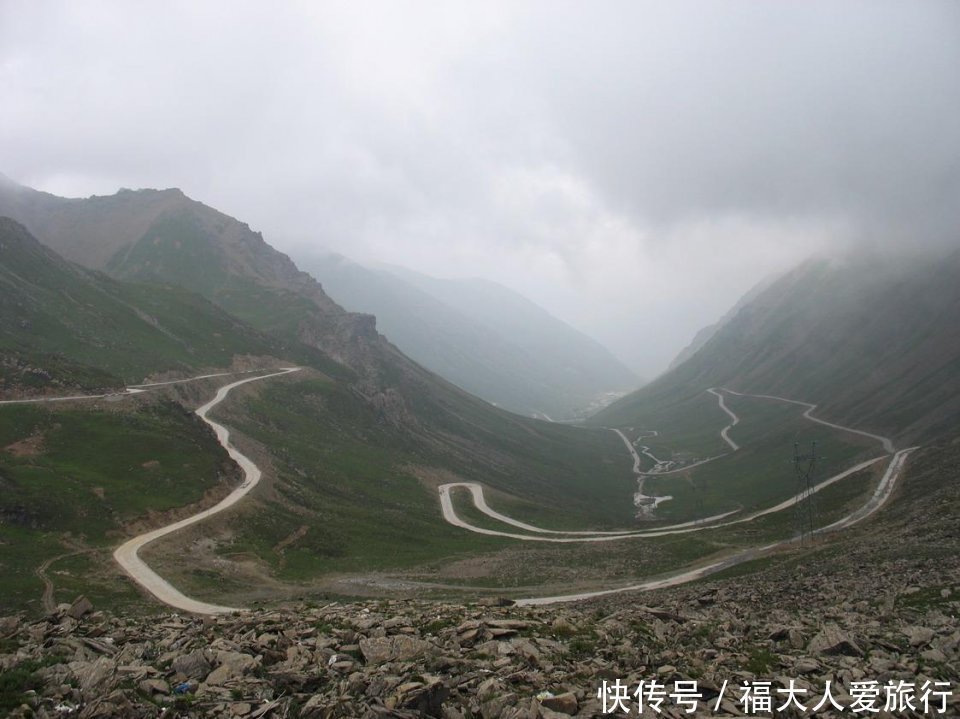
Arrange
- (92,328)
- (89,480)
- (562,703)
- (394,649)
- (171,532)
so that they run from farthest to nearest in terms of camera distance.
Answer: (92,328) → (89,480) → (171,532) → (394,649) → (562,703)

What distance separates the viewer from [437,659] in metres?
20.1

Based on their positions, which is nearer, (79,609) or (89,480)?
(79,609)

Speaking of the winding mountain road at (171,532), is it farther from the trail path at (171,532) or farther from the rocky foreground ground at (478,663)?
the rocky foreground ground at (478,663)

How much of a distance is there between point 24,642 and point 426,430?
16736 centimetres

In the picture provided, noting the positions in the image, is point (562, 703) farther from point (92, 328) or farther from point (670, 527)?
point (92, 328)

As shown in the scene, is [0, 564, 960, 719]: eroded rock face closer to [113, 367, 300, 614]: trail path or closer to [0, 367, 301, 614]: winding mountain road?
[113, 367, 300, 614]: trail path

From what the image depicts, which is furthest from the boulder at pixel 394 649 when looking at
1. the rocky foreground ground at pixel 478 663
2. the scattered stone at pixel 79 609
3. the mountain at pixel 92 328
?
the mountain at pixel 92 328

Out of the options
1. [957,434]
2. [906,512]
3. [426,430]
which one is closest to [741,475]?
[957,434]

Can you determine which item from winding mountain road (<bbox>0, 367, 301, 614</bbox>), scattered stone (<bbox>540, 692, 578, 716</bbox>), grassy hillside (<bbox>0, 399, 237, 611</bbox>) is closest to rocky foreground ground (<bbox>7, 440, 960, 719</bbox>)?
scattered stone (<bbox>540, 692, 578, 716</bbox>)

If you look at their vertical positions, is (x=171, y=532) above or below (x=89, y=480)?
below

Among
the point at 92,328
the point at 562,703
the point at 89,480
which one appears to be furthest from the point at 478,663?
the point at 92,328

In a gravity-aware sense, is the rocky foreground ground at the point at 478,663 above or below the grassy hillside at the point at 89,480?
above

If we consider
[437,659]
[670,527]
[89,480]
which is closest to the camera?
[437,659]

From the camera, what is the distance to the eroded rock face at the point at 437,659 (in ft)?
55.4
